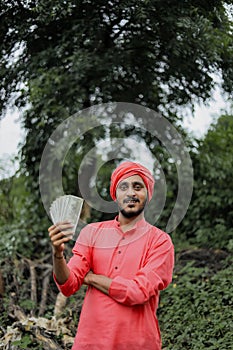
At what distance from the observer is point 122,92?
6.46 metres

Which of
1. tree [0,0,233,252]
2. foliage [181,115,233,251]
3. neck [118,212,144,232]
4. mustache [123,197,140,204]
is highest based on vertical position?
mustache [123,197,140,204]

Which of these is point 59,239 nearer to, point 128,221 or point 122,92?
point 128,221

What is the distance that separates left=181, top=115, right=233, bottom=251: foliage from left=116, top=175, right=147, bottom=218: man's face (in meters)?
4.20

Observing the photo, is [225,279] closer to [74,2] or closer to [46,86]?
[46,86]

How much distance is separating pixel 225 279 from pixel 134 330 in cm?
331

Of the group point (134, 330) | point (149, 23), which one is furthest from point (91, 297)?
point (149, 23)

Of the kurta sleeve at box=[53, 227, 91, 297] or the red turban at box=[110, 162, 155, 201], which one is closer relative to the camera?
the kurta sleeve at box=[53, 227, 91, 297]

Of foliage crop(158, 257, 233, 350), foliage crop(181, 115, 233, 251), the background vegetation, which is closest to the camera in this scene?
foliage crop(158, 257, 233, 350)

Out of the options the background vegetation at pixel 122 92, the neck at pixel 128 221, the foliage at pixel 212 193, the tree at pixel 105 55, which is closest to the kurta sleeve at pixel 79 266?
the neck at pixel 128 221

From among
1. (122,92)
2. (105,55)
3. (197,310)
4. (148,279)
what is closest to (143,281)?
(148,279)

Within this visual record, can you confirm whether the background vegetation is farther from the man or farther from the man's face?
the man's face

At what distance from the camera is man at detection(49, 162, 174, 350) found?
2527mm

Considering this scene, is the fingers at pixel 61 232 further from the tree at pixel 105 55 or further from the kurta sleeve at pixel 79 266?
the tree at pixel 105 55

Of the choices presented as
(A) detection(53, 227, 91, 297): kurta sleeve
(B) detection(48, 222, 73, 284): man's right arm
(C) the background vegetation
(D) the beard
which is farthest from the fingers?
(C) the background vegetation
